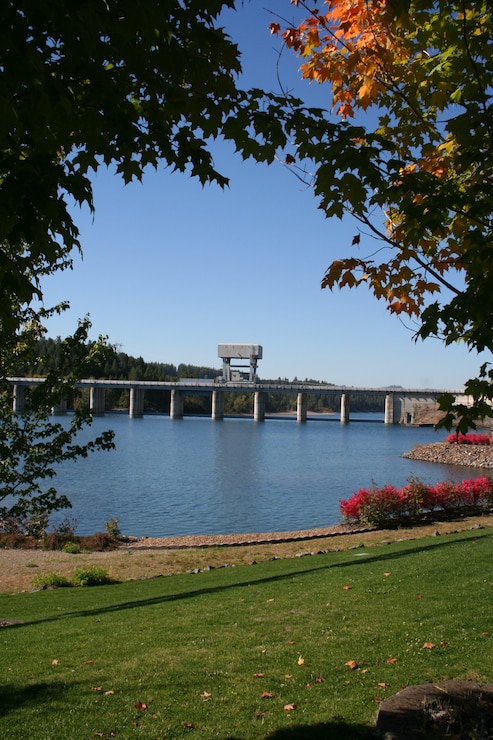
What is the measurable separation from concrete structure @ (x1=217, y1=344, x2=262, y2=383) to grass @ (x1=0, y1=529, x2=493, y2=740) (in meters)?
Answer: 143

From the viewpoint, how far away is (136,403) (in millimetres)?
142875

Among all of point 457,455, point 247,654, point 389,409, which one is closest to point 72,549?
point 247,654

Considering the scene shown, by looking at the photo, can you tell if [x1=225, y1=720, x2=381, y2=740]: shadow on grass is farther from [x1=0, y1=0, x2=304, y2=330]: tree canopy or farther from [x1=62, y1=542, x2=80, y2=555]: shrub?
[x1=62, y1=542, x2=80, y2=555]: shrub

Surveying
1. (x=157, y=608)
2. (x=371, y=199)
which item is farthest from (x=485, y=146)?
(x=157, y=608)

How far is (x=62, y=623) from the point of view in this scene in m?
9.86

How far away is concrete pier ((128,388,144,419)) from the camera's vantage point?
141 m

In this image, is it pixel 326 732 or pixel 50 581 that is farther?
pixel 50 581

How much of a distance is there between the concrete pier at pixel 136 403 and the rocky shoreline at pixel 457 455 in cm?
8249

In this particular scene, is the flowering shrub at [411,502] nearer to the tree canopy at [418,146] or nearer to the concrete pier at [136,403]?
the tree canopy at [418,146]

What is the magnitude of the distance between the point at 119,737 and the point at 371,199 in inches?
172

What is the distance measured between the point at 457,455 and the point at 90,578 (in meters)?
56.5

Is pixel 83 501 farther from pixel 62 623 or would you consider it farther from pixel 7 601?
pixel 62 623

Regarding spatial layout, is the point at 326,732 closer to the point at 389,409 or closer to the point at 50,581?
the point at 50,581

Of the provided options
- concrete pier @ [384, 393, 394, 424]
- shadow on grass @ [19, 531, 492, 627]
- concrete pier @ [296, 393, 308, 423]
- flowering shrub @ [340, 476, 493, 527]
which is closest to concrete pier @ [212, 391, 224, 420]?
concrete pier @ [296, 393, 308, 423]
